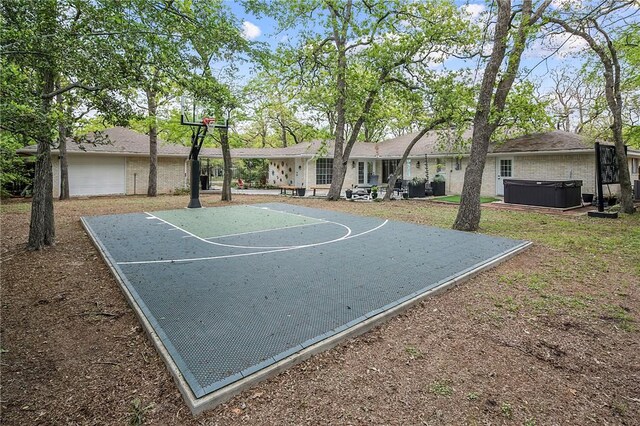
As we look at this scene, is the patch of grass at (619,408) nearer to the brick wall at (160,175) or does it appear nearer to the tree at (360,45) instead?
the tree at (360,45)

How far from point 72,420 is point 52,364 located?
955 mm

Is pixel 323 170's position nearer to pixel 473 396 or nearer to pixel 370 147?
pixel 370 147

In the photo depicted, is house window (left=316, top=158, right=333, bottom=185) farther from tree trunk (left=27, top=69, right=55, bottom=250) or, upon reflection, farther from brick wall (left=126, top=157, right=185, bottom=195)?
tree trunk (left=27, top=69, right=55, bottom=250)

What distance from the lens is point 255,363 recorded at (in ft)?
9.58

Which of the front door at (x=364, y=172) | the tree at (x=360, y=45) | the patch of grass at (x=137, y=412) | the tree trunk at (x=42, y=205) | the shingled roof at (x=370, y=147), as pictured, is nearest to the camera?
the patch of grass at (x=137, y=412)

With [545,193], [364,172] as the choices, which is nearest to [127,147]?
[364,172]

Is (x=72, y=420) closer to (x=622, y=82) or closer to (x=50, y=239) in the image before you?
(x=50, y=239)

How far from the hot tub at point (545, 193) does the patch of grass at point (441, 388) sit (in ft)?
44.8

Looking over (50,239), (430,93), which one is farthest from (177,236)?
(430,93)

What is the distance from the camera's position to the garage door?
19.0 metres

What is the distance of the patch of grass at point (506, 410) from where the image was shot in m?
2.44

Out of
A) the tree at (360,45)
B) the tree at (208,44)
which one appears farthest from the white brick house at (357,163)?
the tree at (208,44)

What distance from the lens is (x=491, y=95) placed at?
9.25 meters

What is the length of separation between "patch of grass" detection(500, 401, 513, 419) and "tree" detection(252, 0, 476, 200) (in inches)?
541
